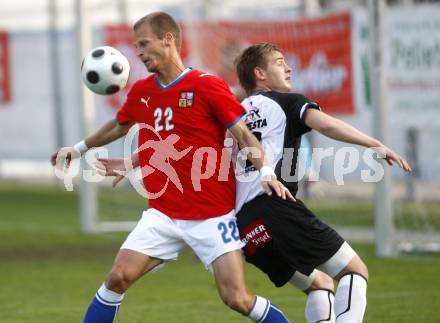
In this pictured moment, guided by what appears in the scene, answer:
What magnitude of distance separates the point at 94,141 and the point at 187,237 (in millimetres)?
1137

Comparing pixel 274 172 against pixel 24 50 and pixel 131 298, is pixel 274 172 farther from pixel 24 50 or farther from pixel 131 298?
pixel 24 50

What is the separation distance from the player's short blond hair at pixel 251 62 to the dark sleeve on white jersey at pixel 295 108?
A: 0.26 meters

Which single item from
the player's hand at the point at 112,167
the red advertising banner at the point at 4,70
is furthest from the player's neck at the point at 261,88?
the red advertising banner at the point at 4,70

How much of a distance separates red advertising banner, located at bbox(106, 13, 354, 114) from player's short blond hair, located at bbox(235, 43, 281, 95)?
6.89 meters


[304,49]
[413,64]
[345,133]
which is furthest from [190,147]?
[304,49]

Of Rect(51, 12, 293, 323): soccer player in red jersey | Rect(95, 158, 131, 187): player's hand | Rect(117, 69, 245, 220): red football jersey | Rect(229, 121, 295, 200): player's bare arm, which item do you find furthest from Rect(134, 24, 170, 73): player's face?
Rect(95, 158, 131, 187): player's hand

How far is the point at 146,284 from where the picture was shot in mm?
12211

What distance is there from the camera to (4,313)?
33.0 ft

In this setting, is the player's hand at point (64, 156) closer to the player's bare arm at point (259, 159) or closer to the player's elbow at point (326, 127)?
the player's bare arm at point (259, 159)

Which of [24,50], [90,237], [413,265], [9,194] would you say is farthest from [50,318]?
[9,194]

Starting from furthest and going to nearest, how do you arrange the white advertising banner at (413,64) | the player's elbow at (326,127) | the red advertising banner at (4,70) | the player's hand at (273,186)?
1. the red advertising banner at (4,70)
2. the white advertising banner at (413,64)
3. the player's elbow at (326,127)
4. the player's hand at (273,186)

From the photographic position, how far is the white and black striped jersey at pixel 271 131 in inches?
285

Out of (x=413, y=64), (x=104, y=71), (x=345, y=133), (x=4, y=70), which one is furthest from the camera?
(x=4, y=70)

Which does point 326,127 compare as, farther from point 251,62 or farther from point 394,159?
point 251,62
